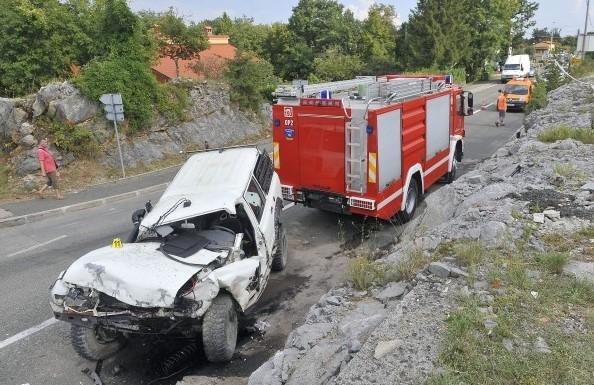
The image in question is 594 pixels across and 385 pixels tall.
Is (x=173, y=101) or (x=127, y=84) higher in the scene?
(x=127, y=84)

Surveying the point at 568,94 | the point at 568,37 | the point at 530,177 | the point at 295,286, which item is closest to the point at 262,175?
the point at 295,286

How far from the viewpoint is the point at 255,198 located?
7.22 m

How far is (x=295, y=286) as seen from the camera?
7691mm

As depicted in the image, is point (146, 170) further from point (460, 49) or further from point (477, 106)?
point (460, 49)

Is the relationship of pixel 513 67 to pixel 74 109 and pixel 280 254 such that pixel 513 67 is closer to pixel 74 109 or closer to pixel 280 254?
pixel 74 109

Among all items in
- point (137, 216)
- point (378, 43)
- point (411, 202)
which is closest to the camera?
point (137, 216)

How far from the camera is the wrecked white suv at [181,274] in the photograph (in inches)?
197

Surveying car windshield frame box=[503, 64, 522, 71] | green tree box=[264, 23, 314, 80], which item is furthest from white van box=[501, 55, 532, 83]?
green tree box=[264, 23, 314, 80]

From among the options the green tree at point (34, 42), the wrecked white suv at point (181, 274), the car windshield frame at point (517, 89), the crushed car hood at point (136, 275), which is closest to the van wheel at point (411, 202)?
the wrecked white suv at point (181, 274)

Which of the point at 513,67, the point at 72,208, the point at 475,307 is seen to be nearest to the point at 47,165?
the point at 72,208

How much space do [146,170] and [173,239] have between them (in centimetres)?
1167

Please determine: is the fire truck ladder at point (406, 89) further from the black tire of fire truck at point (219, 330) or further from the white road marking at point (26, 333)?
the white road marking at point (26, 333)

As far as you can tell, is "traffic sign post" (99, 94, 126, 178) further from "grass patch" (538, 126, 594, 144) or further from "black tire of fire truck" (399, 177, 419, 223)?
"grass patch" (538, 126, 594, 144)

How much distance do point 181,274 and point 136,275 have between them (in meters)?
0.46
